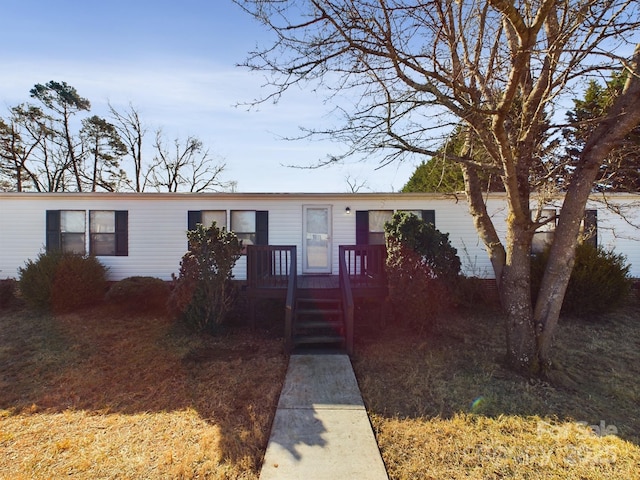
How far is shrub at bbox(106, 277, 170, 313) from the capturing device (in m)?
7.96

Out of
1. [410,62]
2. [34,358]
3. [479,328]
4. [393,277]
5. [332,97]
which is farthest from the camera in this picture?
[479,328]

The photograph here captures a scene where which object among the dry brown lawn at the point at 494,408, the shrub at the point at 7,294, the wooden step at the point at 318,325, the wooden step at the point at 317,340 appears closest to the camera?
the dry brown lawn at the point at 494,408

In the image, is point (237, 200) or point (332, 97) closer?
point (332, 97)

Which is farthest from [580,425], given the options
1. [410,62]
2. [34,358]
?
[34,358]

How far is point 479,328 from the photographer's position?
6422 millimetres

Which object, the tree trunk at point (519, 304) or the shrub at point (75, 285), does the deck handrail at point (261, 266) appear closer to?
the tree trunk at point (519, 304)

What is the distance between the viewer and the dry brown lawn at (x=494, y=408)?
271 centimetres

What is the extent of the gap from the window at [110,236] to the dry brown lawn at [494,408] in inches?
278

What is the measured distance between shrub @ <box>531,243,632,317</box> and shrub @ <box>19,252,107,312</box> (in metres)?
9.80

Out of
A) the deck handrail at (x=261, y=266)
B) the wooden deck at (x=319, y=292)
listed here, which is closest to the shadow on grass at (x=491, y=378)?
the wooden deck at (x=319, y=292)

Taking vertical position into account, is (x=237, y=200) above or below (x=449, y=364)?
above

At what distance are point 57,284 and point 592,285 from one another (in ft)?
37.6

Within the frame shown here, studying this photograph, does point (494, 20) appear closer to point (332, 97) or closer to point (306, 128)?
point (332, 97)

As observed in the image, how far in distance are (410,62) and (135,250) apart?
26.7 ft
